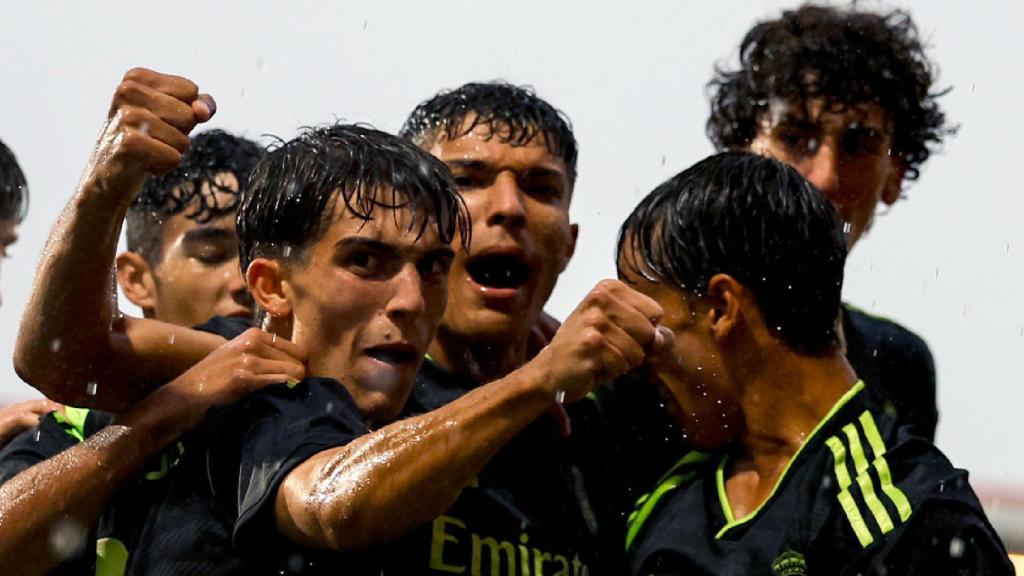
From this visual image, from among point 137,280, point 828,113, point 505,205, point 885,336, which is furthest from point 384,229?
point 828,113

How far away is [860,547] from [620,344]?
0.64 metres

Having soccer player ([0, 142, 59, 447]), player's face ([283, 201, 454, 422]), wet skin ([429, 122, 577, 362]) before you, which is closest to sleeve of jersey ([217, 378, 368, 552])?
player's face ([283, 201, 454, 422])

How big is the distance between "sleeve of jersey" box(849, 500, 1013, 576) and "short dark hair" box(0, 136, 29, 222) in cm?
363

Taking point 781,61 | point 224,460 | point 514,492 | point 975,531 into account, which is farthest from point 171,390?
point 781,61

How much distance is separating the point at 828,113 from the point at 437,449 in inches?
117

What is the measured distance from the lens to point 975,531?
3.18 meters

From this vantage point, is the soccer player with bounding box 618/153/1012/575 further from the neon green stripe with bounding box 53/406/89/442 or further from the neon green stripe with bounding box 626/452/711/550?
the neon green stripe with bounding box 53/406/89/442

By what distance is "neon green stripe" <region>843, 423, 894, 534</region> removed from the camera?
324cm

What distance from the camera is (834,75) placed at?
570cm

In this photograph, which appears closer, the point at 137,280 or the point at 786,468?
the point at 786,468

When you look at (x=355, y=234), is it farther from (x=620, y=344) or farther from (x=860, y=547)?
(x=860, y=547)

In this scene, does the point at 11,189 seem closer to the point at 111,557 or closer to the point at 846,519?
the point at 111,557

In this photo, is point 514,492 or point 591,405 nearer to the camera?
point 514,492

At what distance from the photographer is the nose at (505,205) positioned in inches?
173
